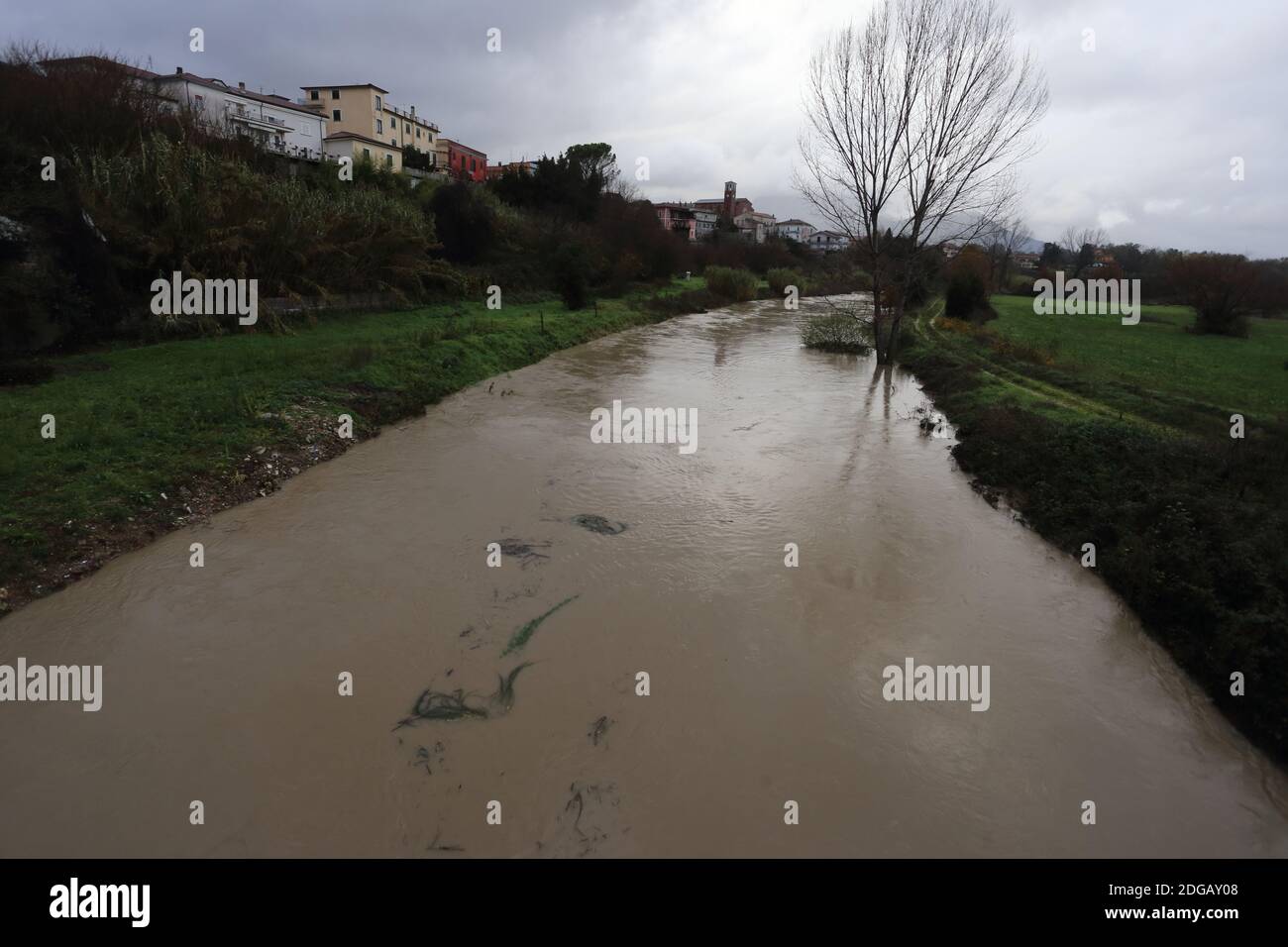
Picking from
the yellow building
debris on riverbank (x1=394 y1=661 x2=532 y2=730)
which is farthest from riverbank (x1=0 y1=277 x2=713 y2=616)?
the yellow building

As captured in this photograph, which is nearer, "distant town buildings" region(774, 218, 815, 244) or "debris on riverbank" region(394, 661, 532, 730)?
"debris on riverbank" region(394, 661, 532, 730)

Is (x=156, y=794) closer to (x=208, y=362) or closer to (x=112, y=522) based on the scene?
(x=112, y=522)

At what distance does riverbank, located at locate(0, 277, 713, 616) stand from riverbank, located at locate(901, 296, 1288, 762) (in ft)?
34.0

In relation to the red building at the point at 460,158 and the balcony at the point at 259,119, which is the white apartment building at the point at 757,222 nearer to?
the red building at the point at 460,158

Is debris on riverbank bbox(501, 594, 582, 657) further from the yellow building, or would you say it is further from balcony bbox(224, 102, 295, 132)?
the yellow building

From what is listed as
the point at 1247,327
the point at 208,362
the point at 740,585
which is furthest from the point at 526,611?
the point at 1247,327

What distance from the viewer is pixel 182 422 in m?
9.42

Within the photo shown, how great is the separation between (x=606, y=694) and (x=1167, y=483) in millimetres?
7428

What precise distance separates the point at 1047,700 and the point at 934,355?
15911 millimetres

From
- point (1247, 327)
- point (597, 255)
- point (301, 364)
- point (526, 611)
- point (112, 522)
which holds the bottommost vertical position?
point (526, 611)

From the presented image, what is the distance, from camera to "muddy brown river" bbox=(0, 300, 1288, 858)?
164 inches

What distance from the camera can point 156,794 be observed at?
4.24m

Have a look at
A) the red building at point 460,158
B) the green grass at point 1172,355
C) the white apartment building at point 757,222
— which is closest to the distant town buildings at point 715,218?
the white apartment building at point 757,222
